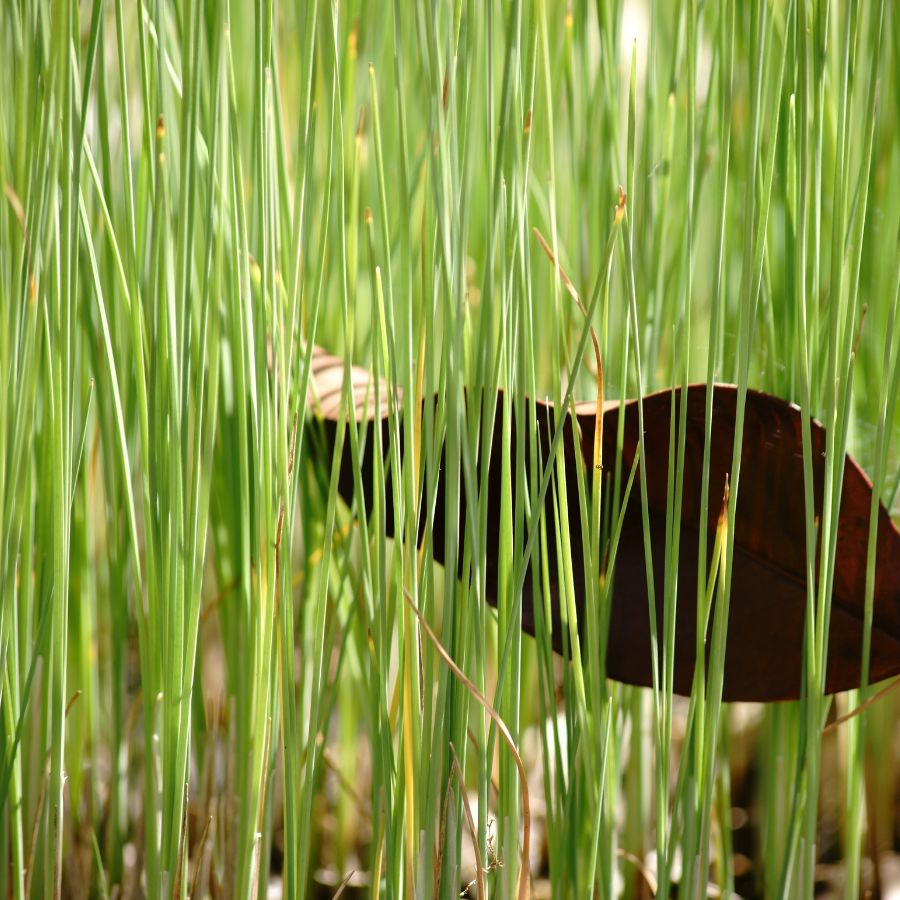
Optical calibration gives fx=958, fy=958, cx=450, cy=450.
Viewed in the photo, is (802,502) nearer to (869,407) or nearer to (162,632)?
(869,407)

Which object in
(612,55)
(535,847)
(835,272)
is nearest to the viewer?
(835,272)

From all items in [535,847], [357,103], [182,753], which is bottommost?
[535,847]

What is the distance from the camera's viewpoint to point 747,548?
17.5 inches

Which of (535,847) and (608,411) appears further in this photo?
(535,847)

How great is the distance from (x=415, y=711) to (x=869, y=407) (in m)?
0.30

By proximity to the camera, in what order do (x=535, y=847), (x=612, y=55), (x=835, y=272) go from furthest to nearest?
(x=535, y=847) → (x=612, y=55) → (x=835, y=272)

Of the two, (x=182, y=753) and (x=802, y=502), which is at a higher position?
(x=802, y=502)

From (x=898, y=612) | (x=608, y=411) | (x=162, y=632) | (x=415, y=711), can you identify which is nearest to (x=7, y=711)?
(x=162, y=632)

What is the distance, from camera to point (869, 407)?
52 cm

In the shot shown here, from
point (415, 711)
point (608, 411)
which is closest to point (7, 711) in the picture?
point (415, 711)

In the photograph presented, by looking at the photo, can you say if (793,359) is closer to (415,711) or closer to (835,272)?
(835,272)

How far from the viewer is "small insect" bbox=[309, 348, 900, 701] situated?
0.42 metres

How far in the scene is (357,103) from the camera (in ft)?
1.86

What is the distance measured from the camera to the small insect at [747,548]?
42 cm
